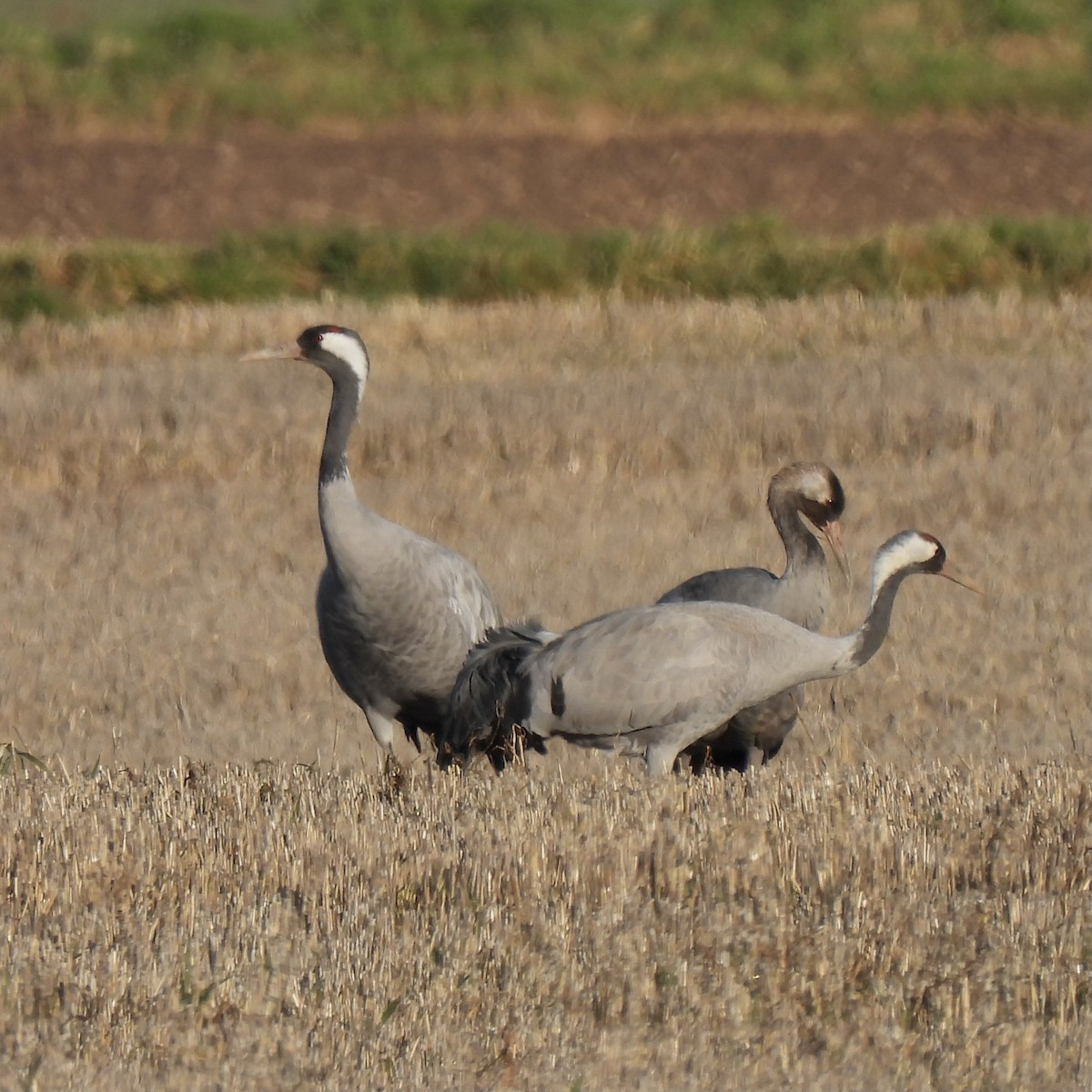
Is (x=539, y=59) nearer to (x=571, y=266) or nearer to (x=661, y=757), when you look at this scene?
(x=571, y=266)

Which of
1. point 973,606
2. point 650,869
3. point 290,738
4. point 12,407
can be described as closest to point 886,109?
point 12,407

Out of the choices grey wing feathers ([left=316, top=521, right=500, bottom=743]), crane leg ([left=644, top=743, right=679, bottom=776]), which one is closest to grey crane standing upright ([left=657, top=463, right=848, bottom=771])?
crane leg ([left=644, top=743, right=679, bottom=776])

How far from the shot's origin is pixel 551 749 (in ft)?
27.6

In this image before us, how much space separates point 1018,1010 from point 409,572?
3467mm

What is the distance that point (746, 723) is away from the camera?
7.71m

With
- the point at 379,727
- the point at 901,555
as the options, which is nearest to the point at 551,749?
the point at 379,727

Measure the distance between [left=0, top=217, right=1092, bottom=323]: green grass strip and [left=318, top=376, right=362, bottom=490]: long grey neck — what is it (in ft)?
29.5

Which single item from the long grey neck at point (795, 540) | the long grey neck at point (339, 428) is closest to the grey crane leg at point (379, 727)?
the long grey neck at point (339, 428)

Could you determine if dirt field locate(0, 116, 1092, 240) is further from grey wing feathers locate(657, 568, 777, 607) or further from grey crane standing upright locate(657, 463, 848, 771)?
grey wing feathers locate(657, 568, 777, 607)

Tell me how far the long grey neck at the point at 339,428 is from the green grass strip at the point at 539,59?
16.4 metres

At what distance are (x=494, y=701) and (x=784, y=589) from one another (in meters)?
1.16

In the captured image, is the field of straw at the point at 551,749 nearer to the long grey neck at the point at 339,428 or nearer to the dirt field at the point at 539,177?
the long grey neck at the point at 339,428

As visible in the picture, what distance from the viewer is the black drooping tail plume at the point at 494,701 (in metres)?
7.48

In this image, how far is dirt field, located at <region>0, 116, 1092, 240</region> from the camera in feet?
67.9
